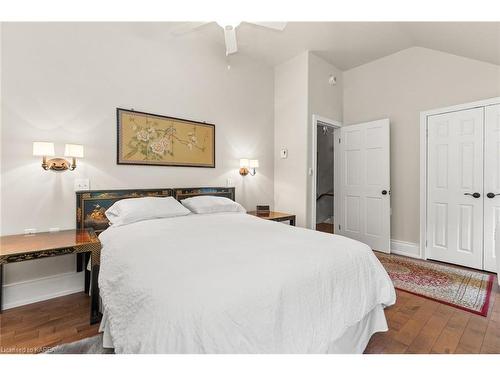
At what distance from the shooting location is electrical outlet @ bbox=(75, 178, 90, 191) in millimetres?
2439

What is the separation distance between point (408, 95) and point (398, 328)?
3.19 meters

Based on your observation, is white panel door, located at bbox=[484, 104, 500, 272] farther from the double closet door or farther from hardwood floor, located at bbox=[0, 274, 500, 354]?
hardwood floor, located at bbox=[0, 274, 500, 354]

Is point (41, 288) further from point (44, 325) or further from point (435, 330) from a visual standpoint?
point (435, 330)

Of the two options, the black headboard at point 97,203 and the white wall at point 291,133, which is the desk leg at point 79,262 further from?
the white wall at point 291,133

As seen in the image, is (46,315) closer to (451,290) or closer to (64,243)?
(64,243)

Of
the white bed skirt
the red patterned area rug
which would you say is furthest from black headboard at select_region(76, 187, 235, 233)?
the red patterned area rug

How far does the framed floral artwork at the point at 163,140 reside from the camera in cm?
273

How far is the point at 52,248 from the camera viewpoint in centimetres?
183

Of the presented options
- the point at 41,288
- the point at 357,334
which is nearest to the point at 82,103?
the point at 41,288

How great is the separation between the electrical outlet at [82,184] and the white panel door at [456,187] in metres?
4.15

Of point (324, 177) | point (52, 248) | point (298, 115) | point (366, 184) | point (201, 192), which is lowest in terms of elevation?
point (52, 248)

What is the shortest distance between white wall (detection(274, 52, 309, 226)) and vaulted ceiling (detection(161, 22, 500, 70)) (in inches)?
10.7
